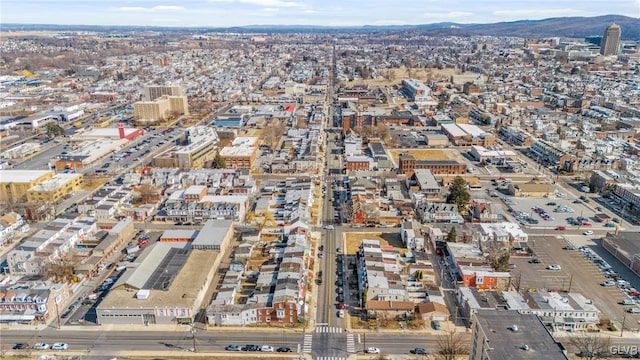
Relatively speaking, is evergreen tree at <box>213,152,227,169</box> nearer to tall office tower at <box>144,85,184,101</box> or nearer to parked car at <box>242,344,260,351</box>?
parked car at <box>242,344,260,351</box>

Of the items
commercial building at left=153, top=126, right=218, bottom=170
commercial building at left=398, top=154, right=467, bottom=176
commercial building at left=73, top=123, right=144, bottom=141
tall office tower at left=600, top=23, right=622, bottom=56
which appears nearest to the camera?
commercial building at left=398, top=154, right=467, bottom=176

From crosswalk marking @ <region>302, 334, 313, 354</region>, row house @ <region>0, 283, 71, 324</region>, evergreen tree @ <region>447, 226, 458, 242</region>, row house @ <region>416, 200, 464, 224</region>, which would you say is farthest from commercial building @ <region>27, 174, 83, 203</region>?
evergreen tree @ <region>447, 226, 458, 242</region>

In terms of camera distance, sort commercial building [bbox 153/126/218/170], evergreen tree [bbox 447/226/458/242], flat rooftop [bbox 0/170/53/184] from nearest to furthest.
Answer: evergreen tree [bbox 447/226/458/242]
flat rooftop [bbox 0/170/53/184]
commercial building [bbox 153/126/218/170]

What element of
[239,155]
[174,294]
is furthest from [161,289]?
[239,155]

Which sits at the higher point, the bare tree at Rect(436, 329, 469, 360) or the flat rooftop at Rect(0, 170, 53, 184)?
the flat rooftop at Rect(0, 170, 53, 184)

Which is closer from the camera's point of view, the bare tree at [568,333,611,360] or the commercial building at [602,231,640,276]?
the bare tree at [568,333,611,360]

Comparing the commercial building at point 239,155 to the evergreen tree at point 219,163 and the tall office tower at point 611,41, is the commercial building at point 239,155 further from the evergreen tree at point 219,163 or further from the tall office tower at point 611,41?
the tall office tower at point 611,41

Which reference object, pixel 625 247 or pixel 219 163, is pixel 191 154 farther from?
pixel 625 247

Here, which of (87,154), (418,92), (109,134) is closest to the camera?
(87,154)
